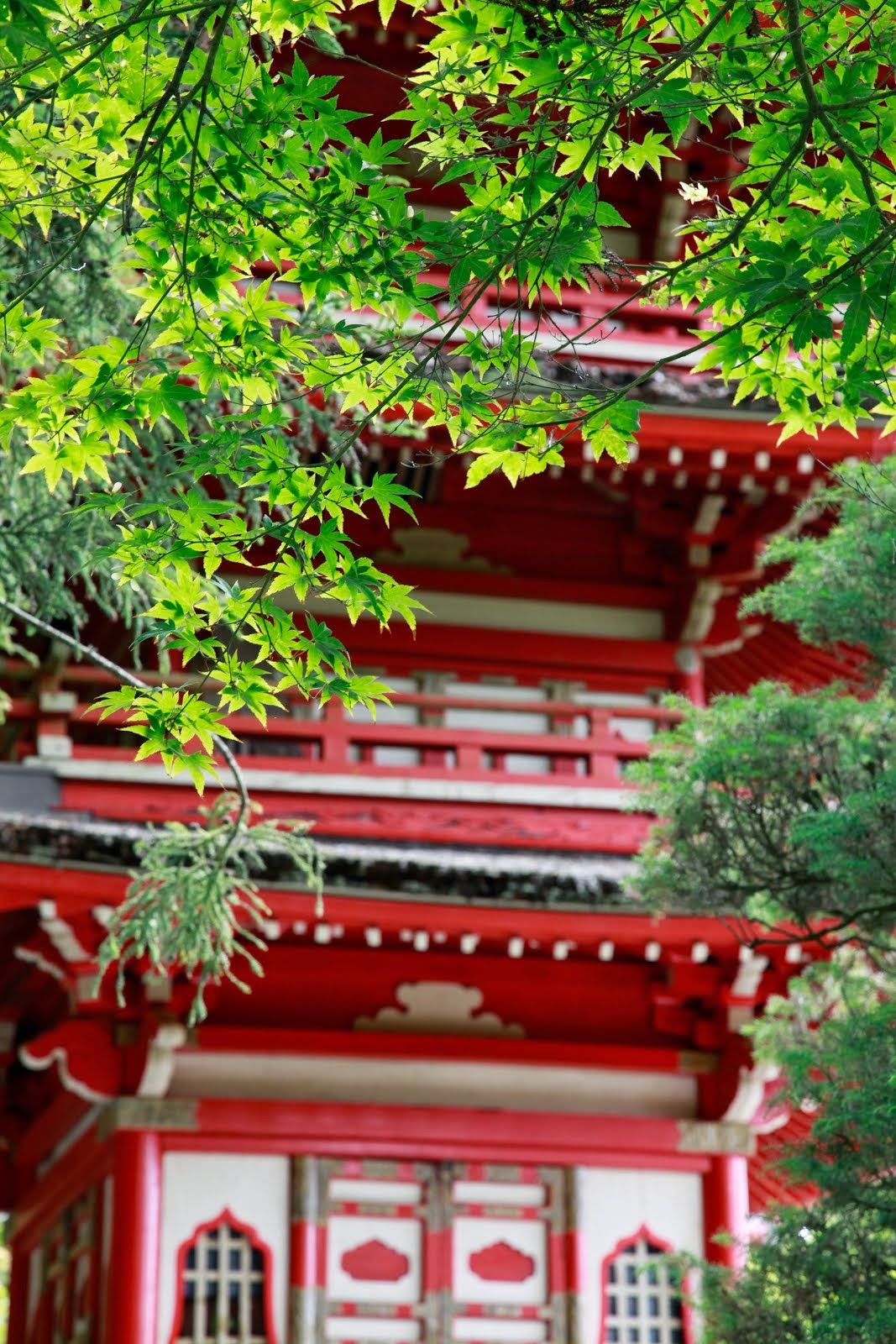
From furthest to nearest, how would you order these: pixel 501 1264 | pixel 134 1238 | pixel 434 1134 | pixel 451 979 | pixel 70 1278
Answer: pixel 70 1278 → pixel 451 979 → pixel 434 1134 → pixel 501 1264 → pixel 134 1238

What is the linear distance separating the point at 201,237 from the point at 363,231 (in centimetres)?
40

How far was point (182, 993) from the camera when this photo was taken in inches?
376

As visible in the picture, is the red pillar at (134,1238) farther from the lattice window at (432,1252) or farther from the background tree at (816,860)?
the background tree at (816,860)

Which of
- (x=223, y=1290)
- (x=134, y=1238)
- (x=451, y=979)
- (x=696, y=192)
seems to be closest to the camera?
(x=696, y=192)

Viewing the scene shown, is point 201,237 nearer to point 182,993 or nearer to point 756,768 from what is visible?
point 756,768

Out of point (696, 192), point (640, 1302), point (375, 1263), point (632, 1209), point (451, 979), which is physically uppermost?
point (696, 192)

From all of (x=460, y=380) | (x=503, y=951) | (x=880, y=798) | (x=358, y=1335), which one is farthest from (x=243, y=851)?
(x=460, y=380)

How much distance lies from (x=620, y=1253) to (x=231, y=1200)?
81.8 inches

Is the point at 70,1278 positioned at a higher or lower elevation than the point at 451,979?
lower

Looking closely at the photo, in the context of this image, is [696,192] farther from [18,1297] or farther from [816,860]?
[18,1297]

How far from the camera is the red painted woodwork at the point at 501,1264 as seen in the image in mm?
9688

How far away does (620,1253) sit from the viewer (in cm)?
983

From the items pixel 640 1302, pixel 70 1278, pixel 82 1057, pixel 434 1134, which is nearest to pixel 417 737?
pixel 434 1134

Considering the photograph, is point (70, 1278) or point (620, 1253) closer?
point (620, 1253)
